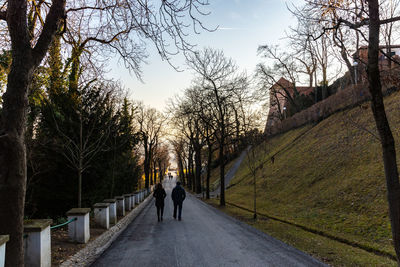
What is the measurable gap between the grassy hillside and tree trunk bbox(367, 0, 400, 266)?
0.30m

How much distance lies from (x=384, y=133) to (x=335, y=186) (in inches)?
436

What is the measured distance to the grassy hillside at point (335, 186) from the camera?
9.35m

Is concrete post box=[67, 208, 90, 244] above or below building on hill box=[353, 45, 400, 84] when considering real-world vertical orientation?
below

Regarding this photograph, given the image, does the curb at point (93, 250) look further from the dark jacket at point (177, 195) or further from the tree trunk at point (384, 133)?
the tree trunk at point (384, 133)

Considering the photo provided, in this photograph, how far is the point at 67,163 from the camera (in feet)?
41.7

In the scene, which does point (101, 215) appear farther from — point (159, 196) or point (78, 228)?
point (159, 196)

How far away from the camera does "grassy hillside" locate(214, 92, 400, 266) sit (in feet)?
30.7

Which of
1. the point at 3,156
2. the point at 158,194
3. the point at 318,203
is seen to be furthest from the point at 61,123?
the point at 318,203

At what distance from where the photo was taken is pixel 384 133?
206 inches

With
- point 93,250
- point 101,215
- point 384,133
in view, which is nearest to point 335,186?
point 384,133

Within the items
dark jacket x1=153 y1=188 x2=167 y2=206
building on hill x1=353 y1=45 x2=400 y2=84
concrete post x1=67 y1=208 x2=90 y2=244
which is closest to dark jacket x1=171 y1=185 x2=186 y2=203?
dark jacket x1=153 y1=188 x2=167 y2=206

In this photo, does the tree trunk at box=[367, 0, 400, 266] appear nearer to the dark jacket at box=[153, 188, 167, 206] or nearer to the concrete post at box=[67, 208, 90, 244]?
the concrete post at box=[67, 208, 90, 244]

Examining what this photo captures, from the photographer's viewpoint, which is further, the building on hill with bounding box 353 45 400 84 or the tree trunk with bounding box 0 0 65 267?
the building on hill with bounding box 353 45 400 84

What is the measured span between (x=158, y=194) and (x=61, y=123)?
5313 millimetres
